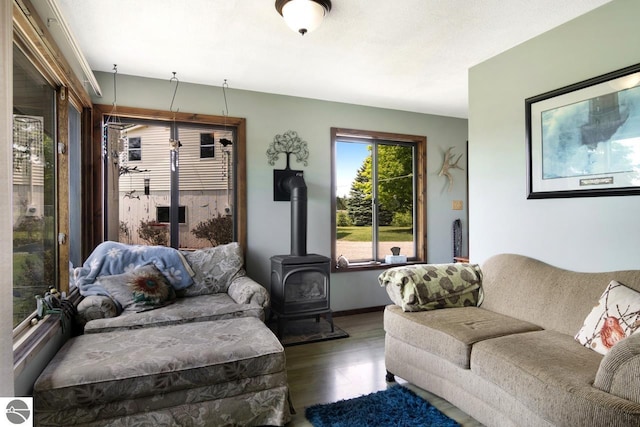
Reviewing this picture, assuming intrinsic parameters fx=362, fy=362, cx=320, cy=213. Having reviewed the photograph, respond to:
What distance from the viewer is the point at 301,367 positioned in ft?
9.36

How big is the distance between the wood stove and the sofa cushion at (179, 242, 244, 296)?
1.30ft

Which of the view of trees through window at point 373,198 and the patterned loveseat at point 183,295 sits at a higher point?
the view of trees through window at point 373,198

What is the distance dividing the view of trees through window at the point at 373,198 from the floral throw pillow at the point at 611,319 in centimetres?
274

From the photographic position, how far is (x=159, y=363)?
1889mm

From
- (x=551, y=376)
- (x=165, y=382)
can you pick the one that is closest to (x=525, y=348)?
(x=551, y=376)

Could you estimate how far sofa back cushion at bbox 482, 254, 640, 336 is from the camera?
7.06ft

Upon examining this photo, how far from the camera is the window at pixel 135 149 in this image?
3588 mm

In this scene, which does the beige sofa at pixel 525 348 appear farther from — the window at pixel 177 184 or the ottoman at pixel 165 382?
the window at pixel 177 184

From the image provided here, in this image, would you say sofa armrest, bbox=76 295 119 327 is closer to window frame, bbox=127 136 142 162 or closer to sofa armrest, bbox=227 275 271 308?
sofa armrest, bbox=227 275 271 308

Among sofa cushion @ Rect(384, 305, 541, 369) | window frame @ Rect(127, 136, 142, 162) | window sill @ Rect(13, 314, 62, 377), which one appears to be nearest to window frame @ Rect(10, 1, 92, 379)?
window sill @ Rect(13, 314, 62, 377)

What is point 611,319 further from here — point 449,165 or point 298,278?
point 449,165

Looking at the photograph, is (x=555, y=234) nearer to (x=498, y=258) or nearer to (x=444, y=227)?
(x=498, y=258)

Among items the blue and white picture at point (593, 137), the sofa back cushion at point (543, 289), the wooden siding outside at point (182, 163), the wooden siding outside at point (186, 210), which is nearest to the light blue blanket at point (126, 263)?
the wooden siding outside at point (186, 210)

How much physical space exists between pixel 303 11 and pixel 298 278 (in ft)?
7.59
